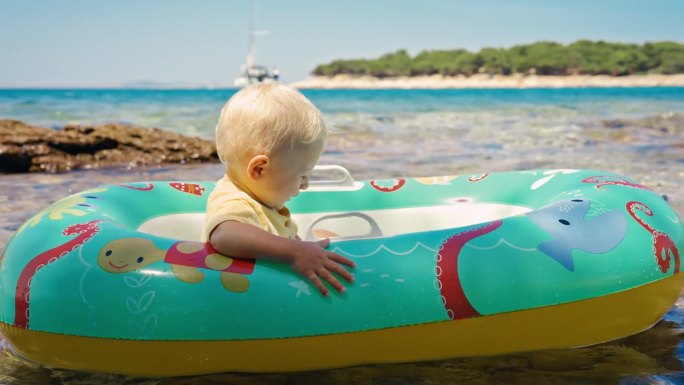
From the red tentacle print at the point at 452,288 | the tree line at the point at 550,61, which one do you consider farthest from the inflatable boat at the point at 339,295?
the tree line at the point at 550,61

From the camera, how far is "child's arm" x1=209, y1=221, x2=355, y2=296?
1.86m

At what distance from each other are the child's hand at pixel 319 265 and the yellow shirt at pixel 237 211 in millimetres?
195

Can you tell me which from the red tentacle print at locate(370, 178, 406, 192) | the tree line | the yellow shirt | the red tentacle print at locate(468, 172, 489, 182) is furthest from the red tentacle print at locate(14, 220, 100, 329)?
the tree line

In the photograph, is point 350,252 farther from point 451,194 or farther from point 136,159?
point 136,159

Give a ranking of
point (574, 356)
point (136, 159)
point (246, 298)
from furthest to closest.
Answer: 1. point (136, 159)
2. point (574, 356)
3. point (246, 298)

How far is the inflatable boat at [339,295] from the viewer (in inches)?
72.6

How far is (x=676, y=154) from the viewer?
22.2ft

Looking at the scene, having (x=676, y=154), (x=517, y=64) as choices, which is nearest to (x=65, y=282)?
(x=676, y=154)

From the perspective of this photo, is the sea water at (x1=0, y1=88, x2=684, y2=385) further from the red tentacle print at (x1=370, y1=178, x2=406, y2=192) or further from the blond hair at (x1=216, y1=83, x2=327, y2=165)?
the red tentacle print at (x1=370, y1=178, x2=406, y2=192)

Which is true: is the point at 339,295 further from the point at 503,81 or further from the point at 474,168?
the point at 503,81

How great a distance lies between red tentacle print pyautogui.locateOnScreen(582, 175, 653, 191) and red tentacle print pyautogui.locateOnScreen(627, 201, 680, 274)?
0.67 feet

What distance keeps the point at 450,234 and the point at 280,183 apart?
50 centimetres

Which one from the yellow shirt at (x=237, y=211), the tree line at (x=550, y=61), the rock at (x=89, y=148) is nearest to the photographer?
the yellow shirt at (x=237, y=211)

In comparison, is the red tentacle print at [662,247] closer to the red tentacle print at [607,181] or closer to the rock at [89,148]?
the red tentacle print at [607,181]
